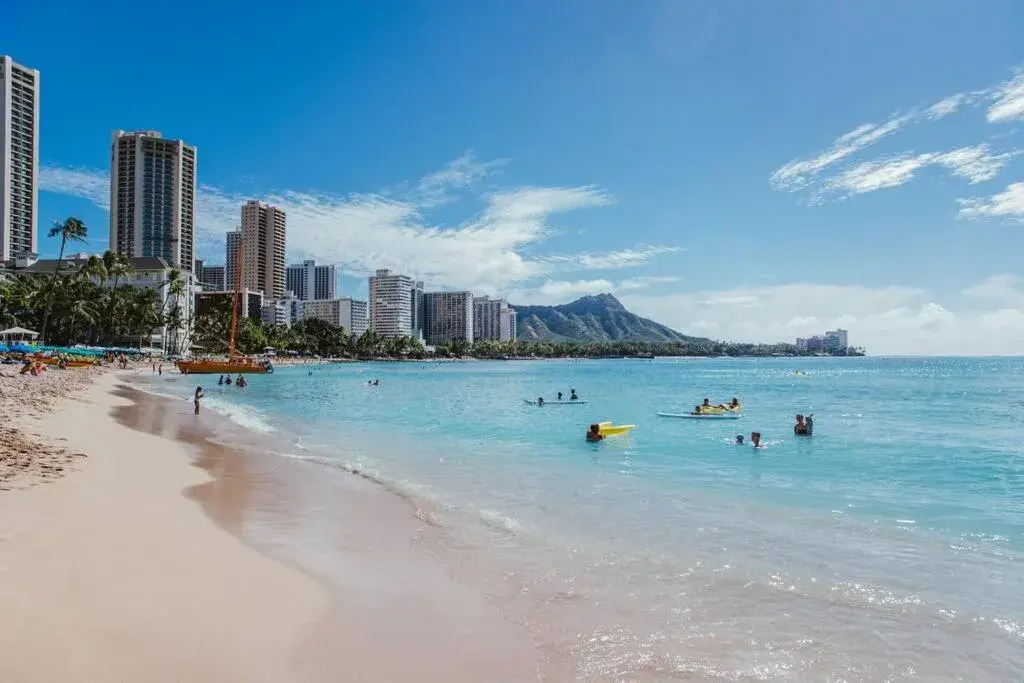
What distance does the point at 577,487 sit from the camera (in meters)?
13.9

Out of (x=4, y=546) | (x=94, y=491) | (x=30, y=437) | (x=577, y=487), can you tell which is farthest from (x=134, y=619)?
(x=30, y=437)

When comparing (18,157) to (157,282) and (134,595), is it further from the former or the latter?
(134,595)

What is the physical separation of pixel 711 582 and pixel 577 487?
21.0 ft

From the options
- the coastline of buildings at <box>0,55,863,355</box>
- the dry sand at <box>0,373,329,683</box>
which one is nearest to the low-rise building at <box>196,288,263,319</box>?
the coastline of buildings at <box>0,55,863,355</box>

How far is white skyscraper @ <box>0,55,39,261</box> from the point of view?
110 meters

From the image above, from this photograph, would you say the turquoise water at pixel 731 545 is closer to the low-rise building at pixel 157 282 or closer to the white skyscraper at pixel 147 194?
the low-rise building at pixel 157 282

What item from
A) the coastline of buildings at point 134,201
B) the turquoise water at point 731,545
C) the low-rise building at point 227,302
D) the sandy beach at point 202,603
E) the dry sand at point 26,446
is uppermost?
the coastline of buildings at point 134,201

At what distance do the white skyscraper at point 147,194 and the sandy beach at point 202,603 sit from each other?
148118 millimetres

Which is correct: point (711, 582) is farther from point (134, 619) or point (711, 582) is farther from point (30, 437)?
point (30, 437)

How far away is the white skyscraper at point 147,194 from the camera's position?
138 m

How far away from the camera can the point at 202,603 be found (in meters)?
5.95

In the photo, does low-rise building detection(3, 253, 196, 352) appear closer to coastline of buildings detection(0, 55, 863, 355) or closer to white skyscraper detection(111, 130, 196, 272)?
coastline of buildings detection(0, 55, 863, 355)

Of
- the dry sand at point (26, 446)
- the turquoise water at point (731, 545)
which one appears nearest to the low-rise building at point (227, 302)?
the dry sand at point (26, 446)

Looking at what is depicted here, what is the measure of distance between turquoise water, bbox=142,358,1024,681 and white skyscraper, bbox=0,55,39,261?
124m
